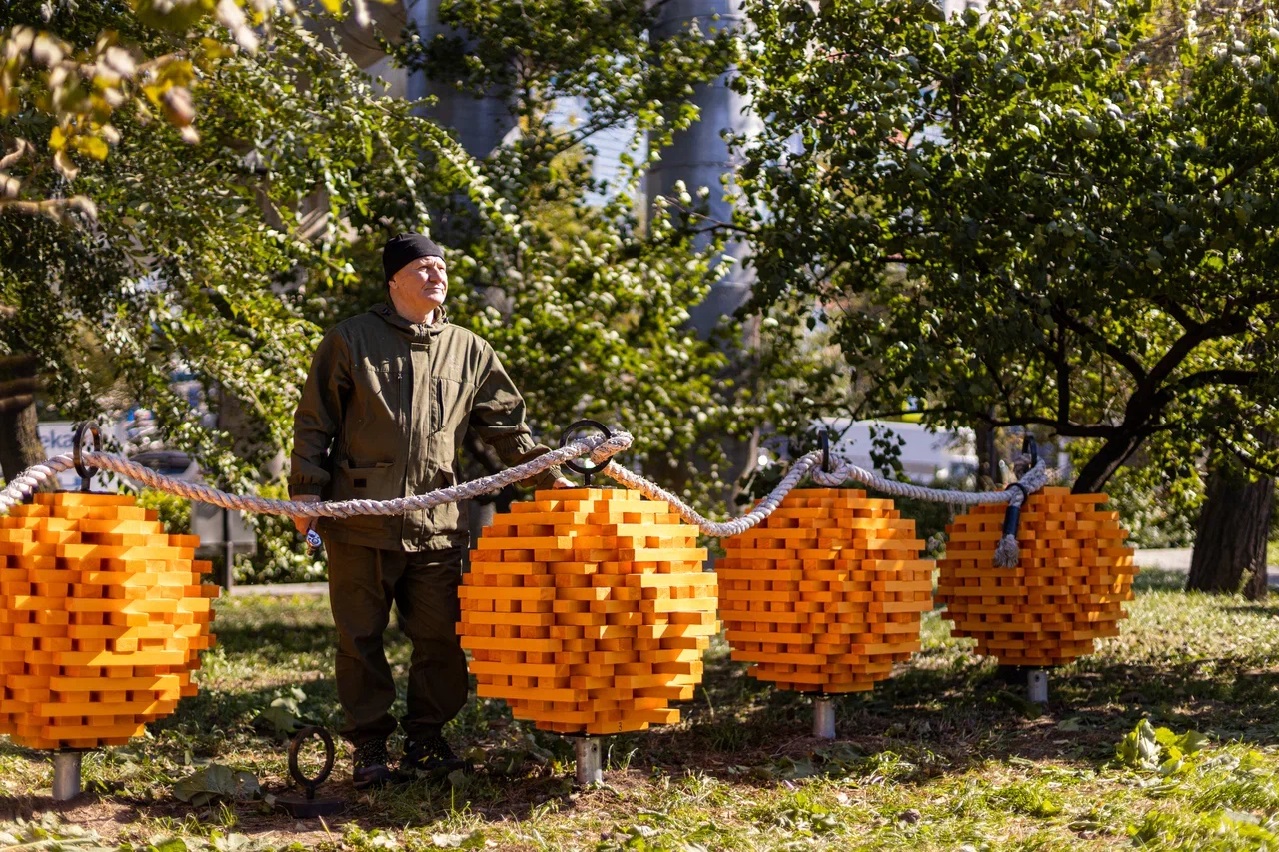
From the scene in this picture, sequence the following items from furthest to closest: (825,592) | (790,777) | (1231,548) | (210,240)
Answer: (1231,548) < (210,240) < (825,592) < (790,777)

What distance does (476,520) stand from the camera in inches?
452

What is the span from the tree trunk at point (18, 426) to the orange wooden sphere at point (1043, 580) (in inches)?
250

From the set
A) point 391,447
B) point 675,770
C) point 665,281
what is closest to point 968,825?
point 675,770

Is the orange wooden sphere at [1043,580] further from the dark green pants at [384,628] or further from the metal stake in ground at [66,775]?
the metal stake in ground at [66,775]

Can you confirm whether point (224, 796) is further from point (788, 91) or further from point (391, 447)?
point (788, 91)

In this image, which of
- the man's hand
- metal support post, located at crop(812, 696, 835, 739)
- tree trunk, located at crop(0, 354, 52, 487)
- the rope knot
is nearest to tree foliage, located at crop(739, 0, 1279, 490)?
the rope knot

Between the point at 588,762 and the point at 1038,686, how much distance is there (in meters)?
3.02

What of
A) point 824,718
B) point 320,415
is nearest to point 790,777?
point 824,718

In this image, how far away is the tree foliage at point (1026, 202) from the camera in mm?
7059

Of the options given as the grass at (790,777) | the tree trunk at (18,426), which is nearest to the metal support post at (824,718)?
the grass at (790,777)

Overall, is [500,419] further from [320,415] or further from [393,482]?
[320,415]

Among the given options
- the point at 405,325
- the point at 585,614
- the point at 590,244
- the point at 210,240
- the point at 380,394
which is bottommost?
the point at 585,614

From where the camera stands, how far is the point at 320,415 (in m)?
5.25

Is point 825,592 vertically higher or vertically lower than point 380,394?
A: lower
